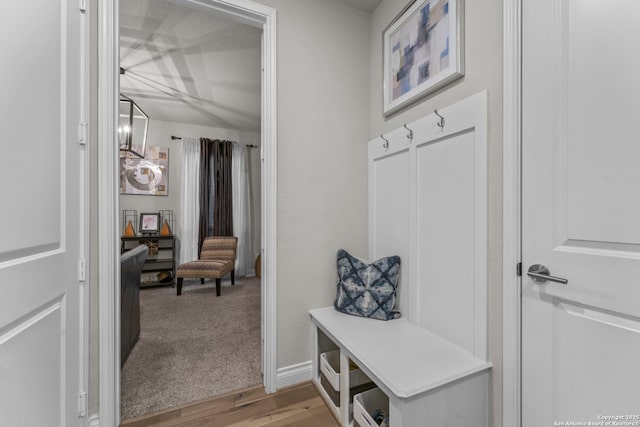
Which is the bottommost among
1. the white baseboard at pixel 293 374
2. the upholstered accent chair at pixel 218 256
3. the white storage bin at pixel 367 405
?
the white baseboard at pixel 293 374

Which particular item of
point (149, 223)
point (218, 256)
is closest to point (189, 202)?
point (149, 223)

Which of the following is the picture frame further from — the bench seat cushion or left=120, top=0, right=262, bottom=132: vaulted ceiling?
the bench seat cushion

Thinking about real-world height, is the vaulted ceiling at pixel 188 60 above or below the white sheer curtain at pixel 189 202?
above

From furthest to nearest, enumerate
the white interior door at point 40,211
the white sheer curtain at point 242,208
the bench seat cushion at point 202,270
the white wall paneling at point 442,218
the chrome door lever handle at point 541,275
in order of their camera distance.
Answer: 1. the white sheer curtain at point 242,208
2. the bench seat cushion at point 202,270
3. the white wall paneling at point 442,218
4. the chrome door lever handle at point 541,275
5. the white interior door at point 40,211

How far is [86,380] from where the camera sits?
4.15ft

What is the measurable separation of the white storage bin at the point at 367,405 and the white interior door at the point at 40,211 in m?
1.23

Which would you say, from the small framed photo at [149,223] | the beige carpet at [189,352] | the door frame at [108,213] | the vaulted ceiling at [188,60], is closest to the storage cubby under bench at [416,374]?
the beige carpet at [189,352]

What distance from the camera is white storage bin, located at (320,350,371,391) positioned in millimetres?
1452

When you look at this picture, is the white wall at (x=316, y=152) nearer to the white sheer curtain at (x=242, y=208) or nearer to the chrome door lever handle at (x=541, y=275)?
the chrome door lever handle at (x=541, y=275)

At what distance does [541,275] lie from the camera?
3.32 ft

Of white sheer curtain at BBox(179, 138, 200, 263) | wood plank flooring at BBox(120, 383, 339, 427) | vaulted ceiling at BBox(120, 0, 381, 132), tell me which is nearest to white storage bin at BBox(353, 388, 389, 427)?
wood plank flooring at BBox(120, 383, 339, 427)

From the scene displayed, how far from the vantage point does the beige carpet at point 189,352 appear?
1674 millimetres

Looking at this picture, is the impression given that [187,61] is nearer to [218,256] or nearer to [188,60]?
[188,60]

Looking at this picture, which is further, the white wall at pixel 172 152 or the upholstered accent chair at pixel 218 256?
the white wall at pixel 172 152
